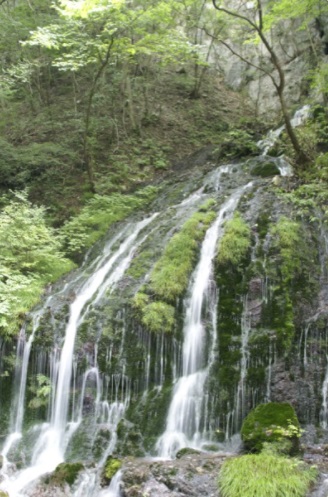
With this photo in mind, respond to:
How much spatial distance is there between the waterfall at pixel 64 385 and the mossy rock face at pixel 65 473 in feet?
1.47

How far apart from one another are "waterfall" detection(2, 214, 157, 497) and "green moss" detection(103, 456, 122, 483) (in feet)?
4.04

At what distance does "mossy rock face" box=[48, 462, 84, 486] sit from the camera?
20.7 feet

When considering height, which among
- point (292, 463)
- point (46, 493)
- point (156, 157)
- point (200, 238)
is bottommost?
point (46, 493)

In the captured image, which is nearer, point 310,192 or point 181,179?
point 310,192

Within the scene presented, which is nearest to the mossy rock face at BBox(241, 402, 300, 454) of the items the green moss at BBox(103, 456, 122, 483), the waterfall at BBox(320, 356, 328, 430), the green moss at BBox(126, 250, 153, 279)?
the waterfall at BBox(320, 356, 328, 430)

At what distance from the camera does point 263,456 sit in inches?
229

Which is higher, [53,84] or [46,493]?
[53,84]

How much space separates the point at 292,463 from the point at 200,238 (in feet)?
17.8

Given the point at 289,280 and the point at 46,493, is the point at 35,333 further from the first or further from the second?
the point at 289,280

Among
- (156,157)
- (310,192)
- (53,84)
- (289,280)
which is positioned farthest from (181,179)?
(53,84)

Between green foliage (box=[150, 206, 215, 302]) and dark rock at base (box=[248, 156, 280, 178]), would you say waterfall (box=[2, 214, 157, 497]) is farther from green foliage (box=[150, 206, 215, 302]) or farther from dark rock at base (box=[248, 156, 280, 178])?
dark rock at base (box=[248, 156, 280, 178])

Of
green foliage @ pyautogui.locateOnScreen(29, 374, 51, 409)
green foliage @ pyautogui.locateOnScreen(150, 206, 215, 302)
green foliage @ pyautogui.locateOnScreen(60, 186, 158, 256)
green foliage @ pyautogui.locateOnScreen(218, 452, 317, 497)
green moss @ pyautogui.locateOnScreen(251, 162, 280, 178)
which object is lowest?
green foliage @ pyautogui.locateOnScreen(218, 452, 317, 497)

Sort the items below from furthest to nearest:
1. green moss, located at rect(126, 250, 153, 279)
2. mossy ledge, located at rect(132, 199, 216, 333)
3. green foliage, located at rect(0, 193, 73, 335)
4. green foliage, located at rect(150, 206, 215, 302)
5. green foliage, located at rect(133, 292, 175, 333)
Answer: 1. green moss, located at rect(126, 250, 153, 279)
2. green foliage, located at rect(0, 193, 73, 335)
3. green foliage, located at rect(150, 206, 215, 302)
4. mossy ledge, located at rect(132, 199, 216, 333)
5. green foliage, located at rect(133, 292, 175, 333)

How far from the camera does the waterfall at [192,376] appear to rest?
23.6 feet
